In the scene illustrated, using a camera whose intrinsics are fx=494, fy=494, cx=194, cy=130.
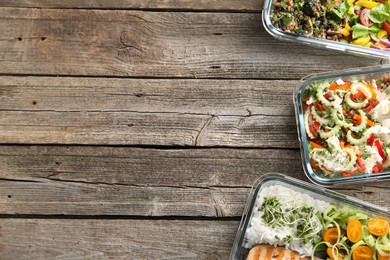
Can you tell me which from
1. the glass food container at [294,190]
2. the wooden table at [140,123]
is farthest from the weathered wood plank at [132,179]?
the glass food container at [294,190]

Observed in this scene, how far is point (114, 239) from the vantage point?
91.2 inches

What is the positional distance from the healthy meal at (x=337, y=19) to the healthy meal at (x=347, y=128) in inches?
9.2

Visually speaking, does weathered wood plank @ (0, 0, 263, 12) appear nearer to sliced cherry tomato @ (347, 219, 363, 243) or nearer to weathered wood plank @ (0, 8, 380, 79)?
weathered wood plank @ (0, 8, 380, 79)

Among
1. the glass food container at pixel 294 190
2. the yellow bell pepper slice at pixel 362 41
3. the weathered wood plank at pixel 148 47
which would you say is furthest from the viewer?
the weathered wood plank at pixel 148 47

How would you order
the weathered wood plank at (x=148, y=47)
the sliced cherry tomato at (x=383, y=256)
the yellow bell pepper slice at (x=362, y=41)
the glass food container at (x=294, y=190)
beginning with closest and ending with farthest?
the sliced cherry tomato at (x=383, y=256) → the glass food container at (x=294, y=190) → the yellow bell pepper slice at (x=362, y=41) → the weathered wood plank at (x=148, y=47)

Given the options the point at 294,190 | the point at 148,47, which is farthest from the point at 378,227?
the point at 148,47

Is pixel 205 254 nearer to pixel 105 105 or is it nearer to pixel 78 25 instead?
pixel 105 105

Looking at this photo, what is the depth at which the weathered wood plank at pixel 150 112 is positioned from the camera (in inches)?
92.4

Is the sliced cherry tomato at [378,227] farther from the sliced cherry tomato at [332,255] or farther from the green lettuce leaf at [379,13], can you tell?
the green lettuce leaf at [379,13]

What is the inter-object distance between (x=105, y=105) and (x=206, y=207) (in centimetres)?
69

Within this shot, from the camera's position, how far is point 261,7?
7.91 feet

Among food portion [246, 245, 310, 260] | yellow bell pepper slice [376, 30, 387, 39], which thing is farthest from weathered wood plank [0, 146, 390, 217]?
yellow bell pepper slice [376, 30, 387, 39]

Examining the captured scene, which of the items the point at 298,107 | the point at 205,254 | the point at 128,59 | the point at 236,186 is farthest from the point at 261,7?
the point at 205,254

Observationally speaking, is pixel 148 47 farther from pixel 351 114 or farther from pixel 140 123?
pixel 351 114
